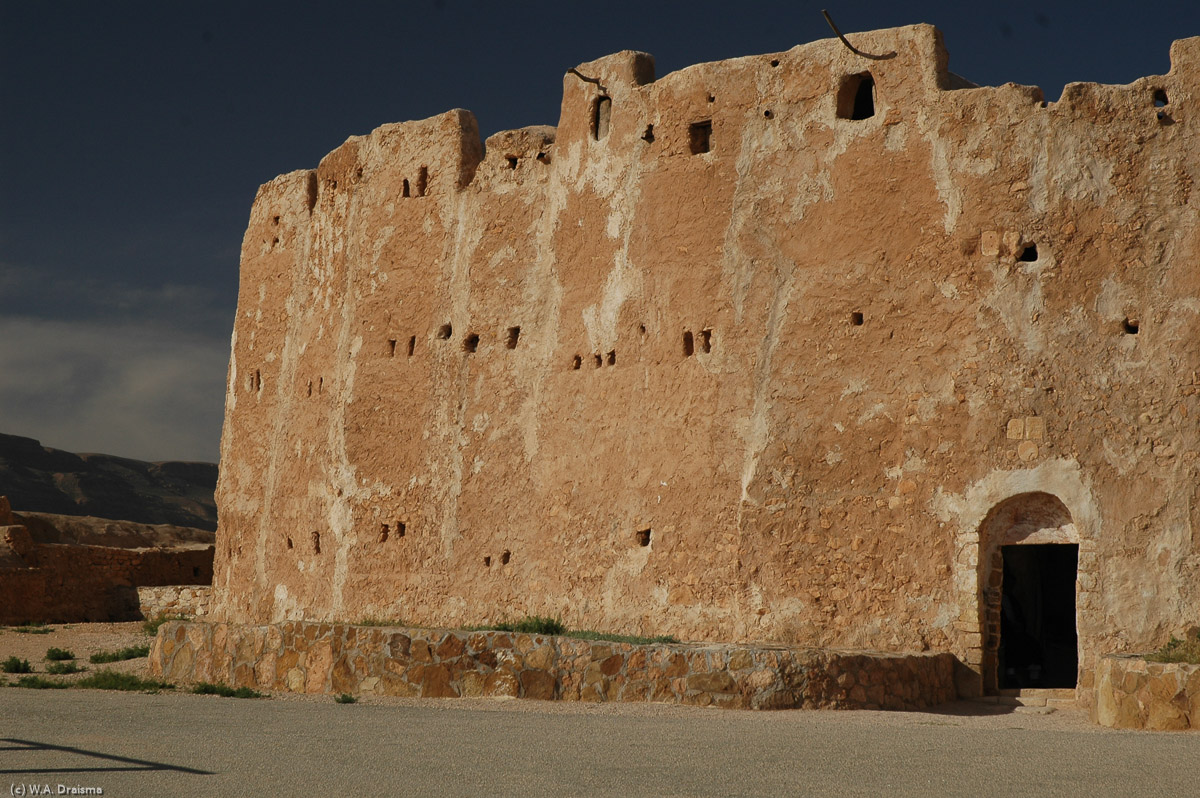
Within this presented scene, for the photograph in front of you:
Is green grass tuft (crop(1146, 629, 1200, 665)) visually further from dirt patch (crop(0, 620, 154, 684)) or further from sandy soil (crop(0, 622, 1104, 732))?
dirt patch (crop(0, 620, 154, 684))

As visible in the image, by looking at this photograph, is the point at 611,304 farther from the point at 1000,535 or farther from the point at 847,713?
the point at 847,713

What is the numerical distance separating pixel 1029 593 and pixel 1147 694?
6340 mm

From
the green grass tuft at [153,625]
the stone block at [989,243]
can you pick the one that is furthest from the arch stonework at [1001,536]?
the green grass tuft at [153,625]

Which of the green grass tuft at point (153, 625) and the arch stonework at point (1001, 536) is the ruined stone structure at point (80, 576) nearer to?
the green grass tuft at point (153, 625)

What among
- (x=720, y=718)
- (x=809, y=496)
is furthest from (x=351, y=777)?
(x=809, y=496)

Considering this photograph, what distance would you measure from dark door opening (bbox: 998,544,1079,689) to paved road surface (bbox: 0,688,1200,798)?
16.9ft

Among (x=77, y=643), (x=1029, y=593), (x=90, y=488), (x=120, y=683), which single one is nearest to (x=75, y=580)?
(x=77, y=643)

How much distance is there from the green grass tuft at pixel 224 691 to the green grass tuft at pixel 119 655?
3476 millimetres

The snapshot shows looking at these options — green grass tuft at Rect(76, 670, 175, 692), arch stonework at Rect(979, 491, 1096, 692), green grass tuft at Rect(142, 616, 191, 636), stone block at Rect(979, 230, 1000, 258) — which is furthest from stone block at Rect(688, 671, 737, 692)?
green grass tuft at Rect(142, 616, 191, 636)

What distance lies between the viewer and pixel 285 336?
19.3 metres

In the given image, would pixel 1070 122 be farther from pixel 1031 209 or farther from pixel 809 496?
pixel 809 496

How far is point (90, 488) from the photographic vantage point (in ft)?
181

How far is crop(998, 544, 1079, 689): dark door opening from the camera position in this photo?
1520 cm

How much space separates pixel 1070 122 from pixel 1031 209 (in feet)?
3.15
